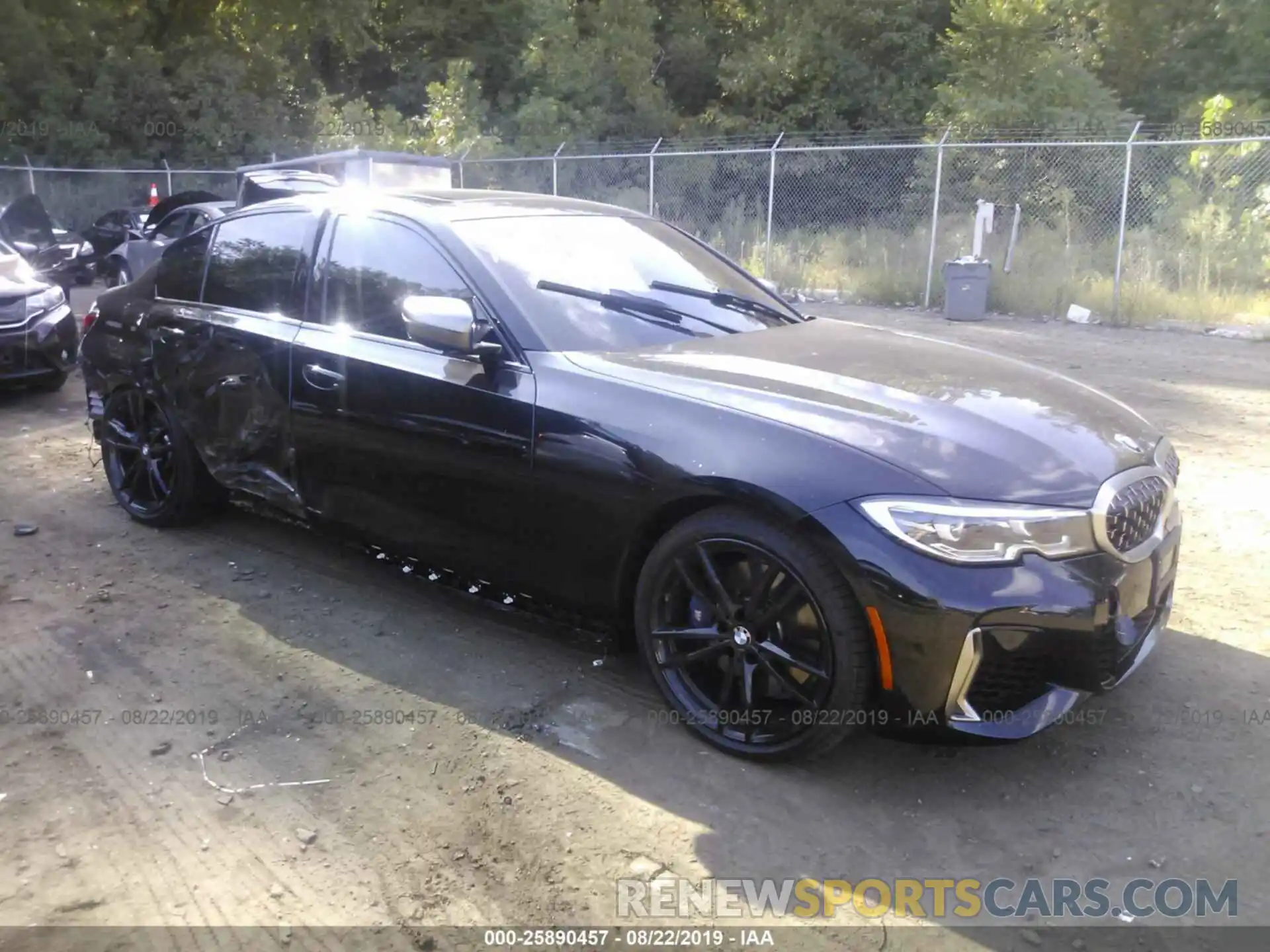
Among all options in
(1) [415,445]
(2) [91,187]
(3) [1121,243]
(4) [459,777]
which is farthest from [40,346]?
(2) [91,187]

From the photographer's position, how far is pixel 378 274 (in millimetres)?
4047

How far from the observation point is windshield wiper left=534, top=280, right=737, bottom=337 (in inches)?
149

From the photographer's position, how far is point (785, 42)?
24.6 metres

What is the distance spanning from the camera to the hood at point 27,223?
35.0 feet

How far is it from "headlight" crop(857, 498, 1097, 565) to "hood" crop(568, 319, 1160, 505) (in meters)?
0.05

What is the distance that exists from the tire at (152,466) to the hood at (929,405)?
2480 millimetres

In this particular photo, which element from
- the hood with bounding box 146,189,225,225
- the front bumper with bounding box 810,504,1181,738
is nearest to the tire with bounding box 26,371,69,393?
the hood with bounding box 146,189,225,225

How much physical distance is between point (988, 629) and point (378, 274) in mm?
2624

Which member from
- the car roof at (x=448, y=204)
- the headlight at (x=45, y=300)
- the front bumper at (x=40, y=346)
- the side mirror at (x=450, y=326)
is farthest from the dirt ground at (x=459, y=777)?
the headlight at (x=45, y=300)

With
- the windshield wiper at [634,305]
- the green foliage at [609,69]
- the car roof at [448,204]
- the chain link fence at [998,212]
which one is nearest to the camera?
the windshield wiper at [634,305]

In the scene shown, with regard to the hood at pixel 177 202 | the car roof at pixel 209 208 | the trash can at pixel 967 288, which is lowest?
the trash can at pixel 967 288

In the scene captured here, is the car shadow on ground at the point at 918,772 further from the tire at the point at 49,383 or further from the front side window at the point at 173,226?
the front side window at the point at 173,226

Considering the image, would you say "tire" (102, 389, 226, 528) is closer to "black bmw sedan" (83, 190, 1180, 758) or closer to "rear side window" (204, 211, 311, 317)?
"black bmw sedan" (83, 190, 1180, 758)

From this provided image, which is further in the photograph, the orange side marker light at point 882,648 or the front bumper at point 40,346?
the front bumper at point 40,346
